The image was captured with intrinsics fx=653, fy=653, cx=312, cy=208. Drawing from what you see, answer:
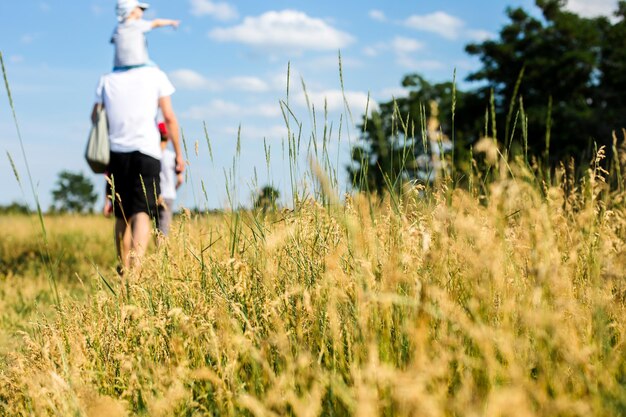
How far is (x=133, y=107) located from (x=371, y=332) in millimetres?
3827

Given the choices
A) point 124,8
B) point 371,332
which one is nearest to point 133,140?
point 124,8

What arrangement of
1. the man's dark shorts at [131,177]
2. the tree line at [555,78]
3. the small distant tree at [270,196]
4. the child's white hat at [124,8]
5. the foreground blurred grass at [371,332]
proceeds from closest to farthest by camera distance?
the foreground blurred grass at [371,332]
the small distant tree at [270,196]
the man's dark shorts at [131,177]
the child's white hat at [124,8]
the tree line at [555,78]

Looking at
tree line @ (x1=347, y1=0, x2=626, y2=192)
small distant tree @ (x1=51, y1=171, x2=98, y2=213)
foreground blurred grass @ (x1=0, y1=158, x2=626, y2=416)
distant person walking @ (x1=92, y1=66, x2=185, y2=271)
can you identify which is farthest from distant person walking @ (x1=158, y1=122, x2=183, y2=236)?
small distant tree @ (x1=51, y1=171, x2=98, y2=213)

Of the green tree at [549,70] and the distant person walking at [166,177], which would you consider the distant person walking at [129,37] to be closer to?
the distant person walking at [166,177]

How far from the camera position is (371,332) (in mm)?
2021

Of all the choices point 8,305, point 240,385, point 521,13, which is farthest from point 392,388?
point 521,13

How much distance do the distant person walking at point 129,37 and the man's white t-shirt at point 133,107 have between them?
0.26 ft

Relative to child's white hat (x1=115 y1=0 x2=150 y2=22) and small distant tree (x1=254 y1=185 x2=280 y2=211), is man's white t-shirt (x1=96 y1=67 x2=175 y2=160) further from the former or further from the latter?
small distant tree (x1=254 y1=185 x2=280 y2=211)

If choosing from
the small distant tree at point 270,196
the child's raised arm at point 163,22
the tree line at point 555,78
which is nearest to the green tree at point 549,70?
the tree line at point 555,78

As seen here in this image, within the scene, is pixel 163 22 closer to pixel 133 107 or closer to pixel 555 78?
pixel 133 107

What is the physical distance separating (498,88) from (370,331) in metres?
31.0

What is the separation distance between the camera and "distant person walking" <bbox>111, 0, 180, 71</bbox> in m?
5.43

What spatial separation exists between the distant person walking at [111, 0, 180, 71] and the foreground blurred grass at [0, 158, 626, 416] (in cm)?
265

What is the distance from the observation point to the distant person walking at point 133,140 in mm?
5207
